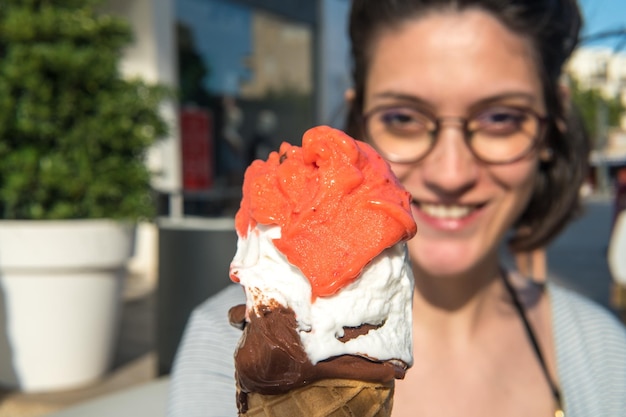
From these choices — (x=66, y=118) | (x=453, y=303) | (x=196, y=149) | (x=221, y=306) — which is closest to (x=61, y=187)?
(x=66, y=118)

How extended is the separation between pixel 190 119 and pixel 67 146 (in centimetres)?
555

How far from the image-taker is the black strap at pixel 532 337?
6.13 feet

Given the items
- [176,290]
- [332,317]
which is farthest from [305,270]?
[176,290]

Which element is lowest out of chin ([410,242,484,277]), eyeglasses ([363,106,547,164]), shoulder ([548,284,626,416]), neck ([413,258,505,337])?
shoulder ([548,284,626,416])

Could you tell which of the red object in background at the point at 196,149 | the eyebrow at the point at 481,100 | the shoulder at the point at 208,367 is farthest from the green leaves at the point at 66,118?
the red object in background at the point at 196,149

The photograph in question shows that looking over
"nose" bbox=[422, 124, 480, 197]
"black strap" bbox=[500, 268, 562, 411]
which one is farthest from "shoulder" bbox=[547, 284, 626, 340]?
"nose" bbox=[422, 124, 480, 197]

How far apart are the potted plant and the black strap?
2.49m

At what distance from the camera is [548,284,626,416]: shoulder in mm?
1844

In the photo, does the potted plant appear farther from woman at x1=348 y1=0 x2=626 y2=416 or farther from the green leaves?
woman at x1=348 y1=0 x2=626 y2=416

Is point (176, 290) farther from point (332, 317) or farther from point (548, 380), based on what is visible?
point (332, 317)

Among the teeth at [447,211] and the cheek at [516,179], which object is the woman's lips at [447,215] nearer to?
the teeth at [447,211]

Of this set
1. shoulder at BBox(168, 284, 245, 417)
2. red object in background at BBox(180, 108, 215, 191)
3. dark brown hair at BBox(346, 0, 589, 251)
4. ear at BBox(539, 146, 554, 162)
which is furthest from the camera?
red object in background at BBox(180, 108, 215, 191)

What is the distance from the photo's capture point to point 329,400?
0.99 meters

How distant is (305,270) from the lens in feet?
3.11
